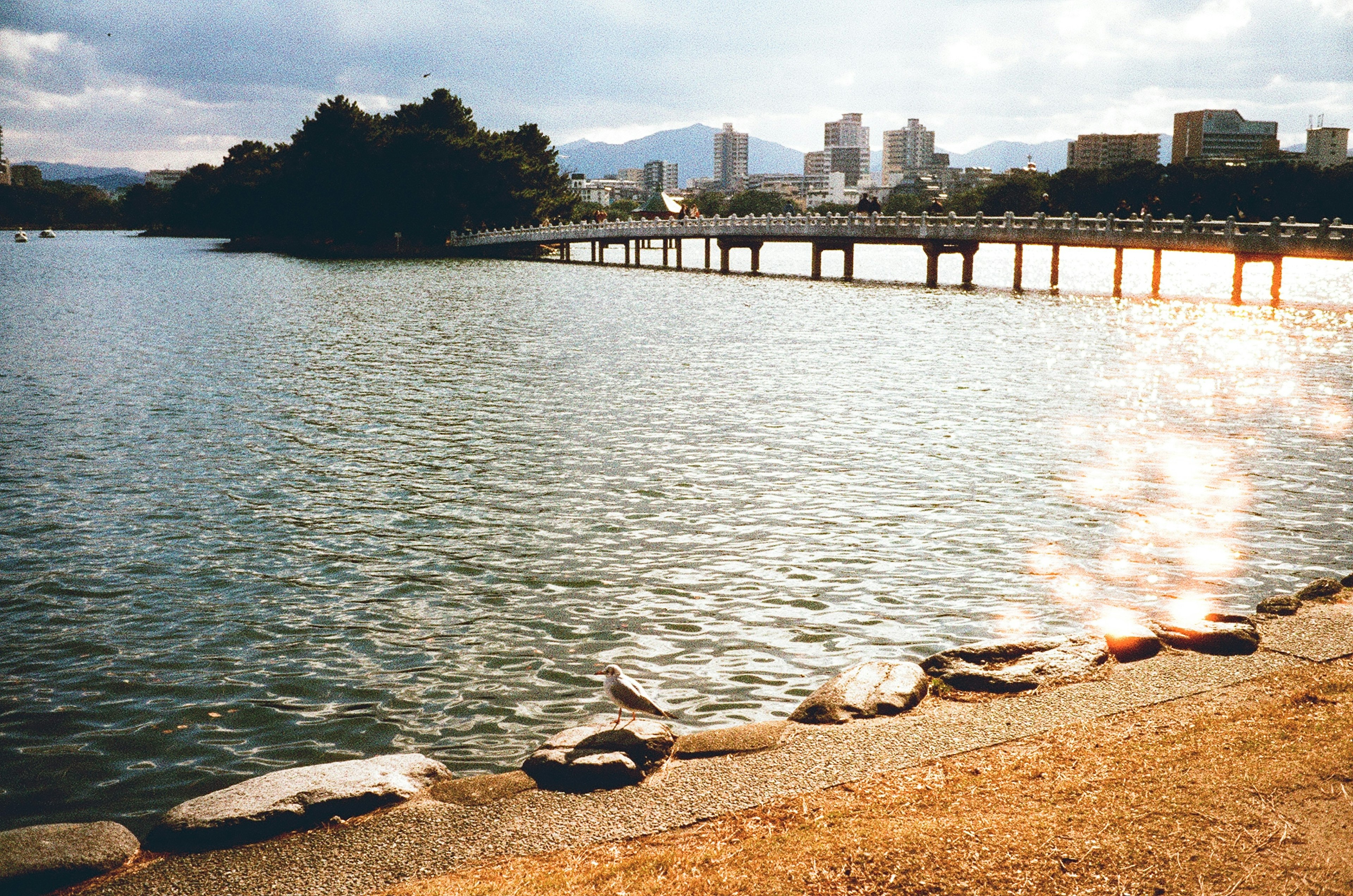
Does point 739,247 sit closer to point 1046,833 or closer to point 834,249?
point 834,249

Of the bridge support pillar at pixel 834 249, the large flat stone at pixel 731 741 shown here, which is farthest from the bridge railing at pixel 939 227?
the large flat stone at pixel 731 741

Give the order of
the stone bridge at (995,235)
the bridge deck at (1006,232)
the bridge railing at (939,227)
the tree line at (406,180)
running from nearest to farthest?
the bridge deck at (1006,232), the stone bridge at (995,235), the bridge railing at (939,227), the tree line at (406,180)

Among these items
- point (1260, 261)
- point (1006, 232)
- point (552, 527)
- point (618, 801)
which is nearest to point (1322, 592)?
point (618, 801)

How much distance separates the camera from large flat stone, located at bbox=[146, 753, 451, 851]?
289 inches

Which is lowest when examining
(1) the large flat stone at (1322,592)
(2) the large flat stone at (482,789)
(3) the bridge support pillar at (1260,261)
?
(2) the large flat stone at (482,789)

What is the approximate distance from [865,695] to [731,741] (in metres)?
1.35

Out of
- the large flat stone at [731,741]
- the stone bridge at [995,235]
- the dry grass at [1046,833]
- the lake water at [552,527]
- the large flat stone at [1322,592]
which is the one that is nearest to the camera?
the dry grass at [1046,833]

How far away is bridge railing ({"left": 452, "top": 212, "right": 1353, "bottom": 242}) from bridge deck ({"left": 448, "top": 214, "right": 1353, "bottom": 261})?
0.07 metres

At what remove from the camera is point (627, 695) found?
8641 mm

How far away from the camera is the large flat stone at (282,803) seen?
7.34 m

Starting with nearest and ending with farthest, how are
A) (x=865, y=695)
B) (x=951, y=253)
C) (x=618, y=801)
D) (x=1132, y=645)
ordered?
(x=618, y=801)
(x=865, y=695)
(x=1132, y=645)
(x=951, y=253)

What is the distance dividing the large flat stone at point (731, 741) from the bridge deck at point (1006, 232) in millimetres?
47269

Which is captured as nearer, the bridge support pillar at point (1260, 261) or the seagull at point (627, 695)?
the seagull at point (627, 695)

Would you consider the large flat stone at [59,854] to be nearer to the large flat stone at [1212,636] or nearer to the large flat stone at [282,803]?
the large flat stone at [282,803]
